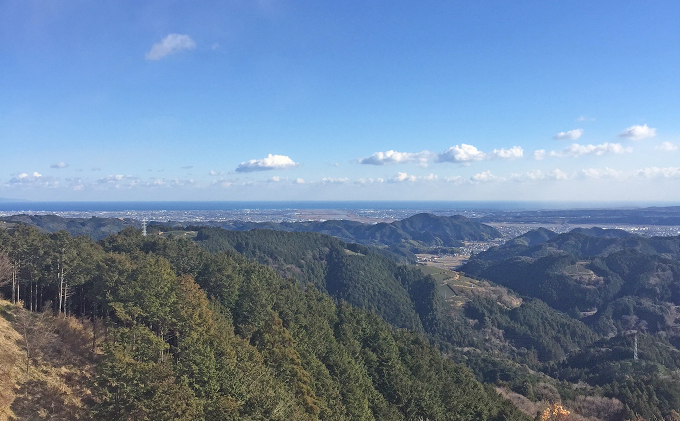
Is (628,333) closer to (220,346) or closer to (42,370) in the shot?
(220,346)

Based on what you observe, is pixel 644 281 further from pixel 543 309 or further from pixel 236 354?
pixel 236 354

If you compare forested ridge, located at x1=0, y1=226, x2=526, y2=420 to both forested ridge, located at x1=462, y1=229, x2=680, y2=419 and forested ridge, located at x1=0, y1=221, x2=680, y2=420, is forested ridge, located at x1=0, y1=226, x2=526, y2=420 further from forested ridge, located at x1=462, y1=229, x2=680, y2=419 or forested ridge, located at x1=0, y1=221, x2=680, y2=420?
forested ridge, located at x1=462, y1=229, x2=680, y2=419

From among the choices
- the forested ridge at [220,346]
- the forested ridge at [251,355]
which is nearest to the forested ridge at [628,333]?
the forested ridge at [251,355]

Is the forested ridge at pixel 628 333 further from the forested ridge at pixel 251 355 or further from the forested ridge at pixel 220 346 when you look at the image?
the forested ridge at pixel 220 346

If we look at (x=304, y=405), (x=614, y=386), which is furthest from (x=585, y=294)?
(x=304, y=405)

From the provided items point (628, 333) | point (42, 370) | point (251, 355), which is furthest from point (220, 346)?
point (628, 333)

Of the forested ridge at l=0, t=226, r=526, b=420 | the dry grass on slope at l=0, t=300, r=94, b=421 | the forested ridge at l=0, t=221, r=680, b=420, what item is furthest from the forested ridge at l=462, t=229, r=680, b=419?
the dry grass on slope at l=0, t=300, r=94, b=421
